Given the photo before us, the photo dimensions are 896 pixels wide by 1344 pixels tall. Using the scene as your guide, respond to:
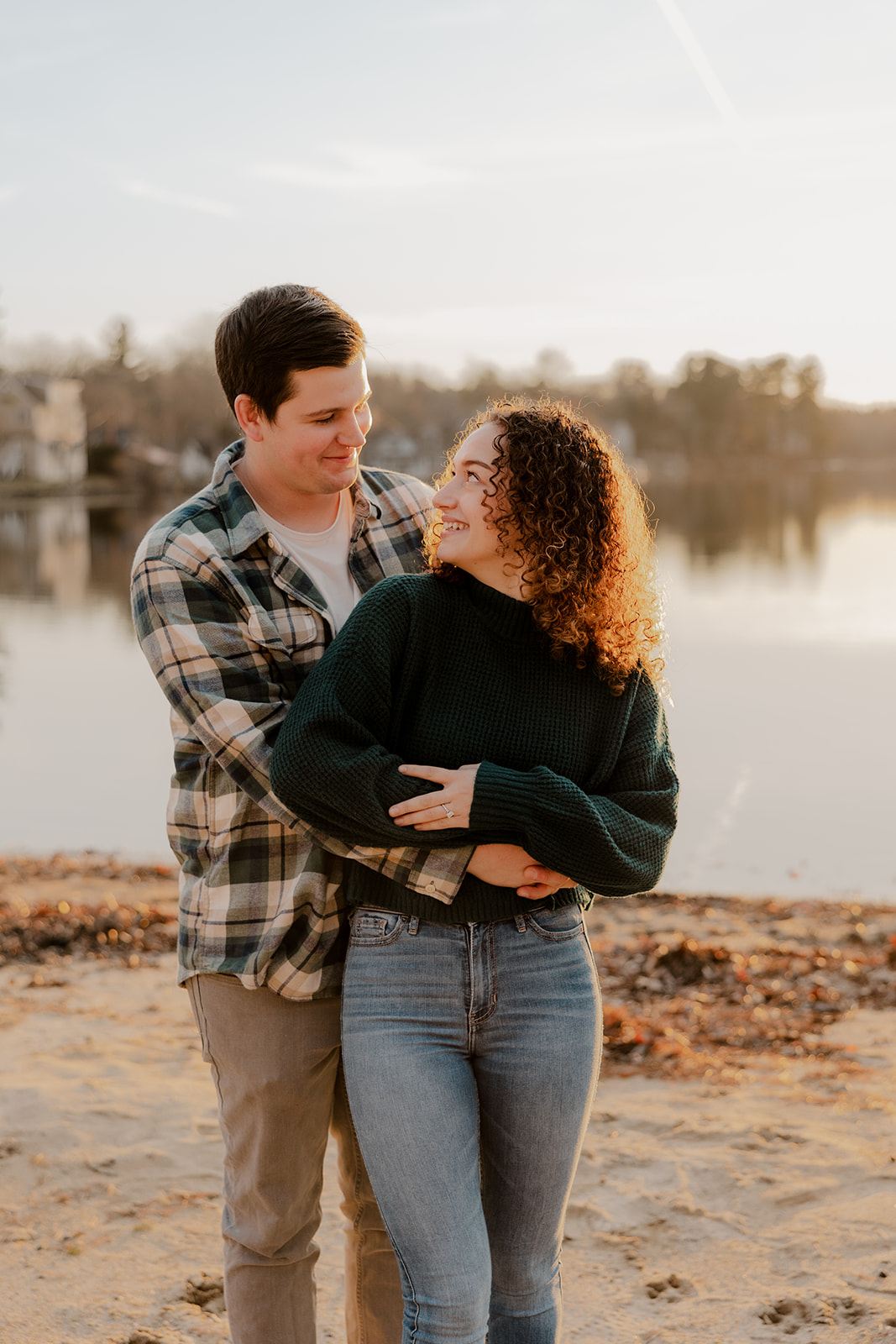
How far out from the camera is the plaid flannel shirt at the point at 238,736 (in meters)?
2.26

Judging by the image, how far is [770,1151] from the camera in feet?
13.4

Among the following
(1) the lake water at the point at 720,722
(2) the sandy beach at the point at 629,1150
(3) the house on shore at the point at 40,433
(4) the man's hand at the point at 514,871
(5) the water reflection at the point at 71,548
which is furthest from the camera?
(3) the house on shore at the point at 40,433

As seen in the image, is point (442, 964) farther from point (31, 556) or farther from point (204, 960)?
point (31, 556)

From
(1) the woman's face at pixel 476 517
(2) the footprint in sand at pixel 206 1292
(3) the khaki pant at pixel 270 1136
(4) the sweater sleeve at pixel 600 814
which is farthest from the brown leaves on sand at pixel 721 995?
(1) the woman's face at pixel 476 517

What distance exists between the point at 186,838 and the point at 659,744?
0.97m

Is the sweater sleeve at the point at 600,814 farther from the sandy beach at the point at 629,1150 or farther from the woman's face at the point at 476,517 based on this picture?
the sandy beach at the point at 629,1150

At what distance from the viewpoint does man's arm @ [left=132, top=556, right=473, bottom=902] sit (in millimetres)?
2221

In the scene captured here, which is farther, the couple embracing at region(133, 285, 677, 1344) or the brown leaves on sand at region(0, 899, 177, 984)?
the brown leaves on sand at region(0, 899, 177, 984)

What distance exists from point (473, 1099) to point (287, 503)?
1249 mm

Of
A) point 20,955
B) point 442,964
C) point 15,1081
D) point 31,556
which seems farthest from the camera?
point 31,556

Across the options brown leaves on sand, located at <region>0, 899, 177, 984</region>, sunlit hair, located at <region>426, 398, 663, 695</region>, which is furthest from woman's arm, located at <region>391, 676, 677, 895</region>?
brown leaves on sand, located at <region>0, 899, 177, 984</region>

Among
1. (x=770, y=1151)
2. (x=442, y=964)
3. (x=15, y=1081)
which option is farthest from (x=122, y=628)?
(x=442, y=964)

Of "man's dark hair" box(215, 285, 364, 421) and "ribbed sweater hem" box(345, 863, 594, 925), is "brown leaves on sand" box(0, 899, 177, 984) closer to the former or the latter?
"ribbed sweater hem" box(345, 863, 594, 925)

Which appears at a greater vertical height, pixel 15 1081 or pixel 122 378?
pixel 122 378
